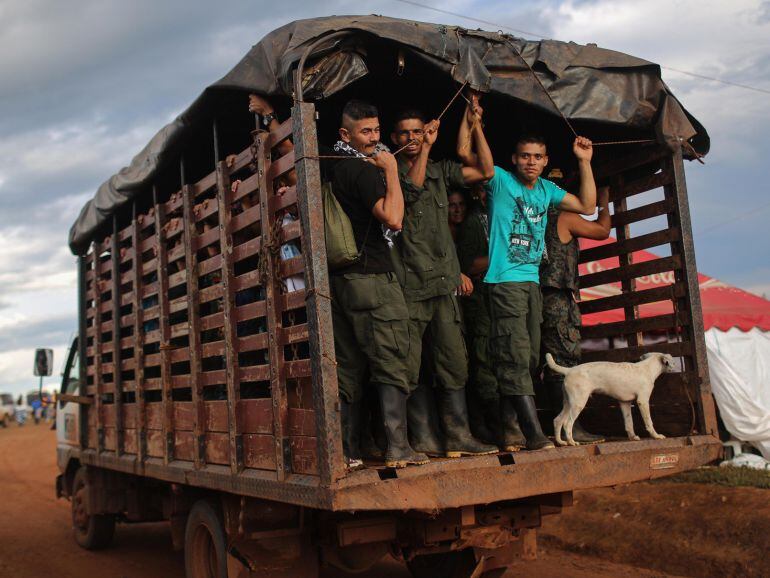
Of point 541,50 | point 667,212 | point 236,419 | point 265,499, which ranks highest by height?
point 541,50

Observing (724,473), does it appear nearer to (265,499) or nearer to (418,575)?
(418,575)

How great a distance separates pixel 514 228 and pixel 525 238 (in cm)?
8

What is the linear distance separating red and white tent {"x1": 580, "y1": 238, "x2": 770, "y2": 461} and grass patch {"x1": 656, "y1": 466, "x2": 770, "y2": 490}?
135 cm

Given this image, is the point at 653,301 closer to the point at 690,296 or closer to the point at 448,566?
the point at 690,296

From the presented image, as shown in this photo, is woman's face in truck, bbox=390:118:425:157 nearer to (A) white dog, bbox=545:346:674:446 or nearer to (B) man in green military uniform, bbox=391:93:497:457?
(B) man in green military uniform, bbox=391:93:497:457

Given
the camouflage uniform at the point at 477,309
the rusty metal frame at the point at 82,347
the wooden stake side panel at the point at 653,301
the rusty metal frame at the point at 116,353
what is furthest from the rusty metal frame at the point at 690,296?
the rusty metal frame at the point at 82,347

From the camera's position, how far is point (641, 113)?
457 cm

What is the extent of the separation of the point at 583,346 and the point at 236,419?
2.51 m

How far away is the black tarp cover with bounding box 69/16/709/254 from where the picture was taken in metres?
3.82

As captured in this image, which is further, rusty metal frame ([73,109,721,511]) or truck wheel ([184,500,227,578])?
truck wheel ([184,500,227,578])

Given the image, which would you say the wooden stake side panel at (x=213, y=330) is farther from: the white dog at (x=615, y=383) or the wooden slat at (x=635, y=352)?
the wooden slat at (x=635, y=352)

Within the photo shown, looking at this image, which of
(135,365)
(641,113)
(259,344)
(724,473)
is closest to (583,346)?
(641,113)

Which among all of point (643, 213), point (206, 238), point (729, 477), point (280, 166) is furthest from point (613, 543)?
point (280, 166)

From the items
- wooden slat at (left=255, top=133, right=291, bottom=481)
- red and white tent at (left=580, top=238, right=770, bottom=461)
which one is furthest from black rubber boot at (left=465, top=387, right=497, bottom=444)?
red and white tent at (left=580, top=238, right=770, bottom=461)
